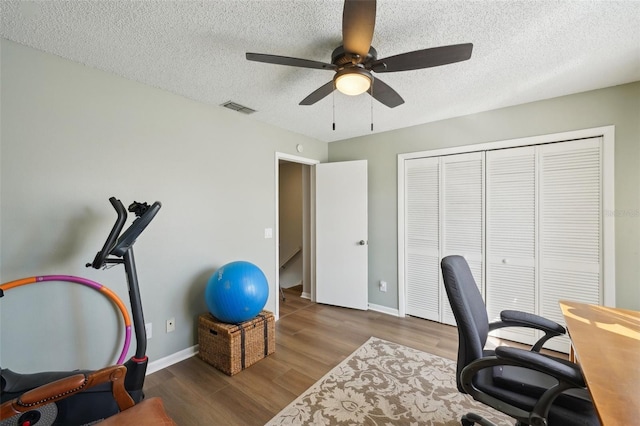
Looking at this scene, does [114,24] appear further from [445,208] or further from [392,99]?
[445,208]

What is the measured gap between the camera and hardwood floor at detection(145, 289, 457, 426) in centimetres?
186

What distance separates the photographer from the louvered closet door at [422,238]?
10.8 ft

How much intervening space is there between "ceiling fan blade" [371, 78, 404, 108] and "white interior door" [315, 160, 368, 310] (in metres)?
1.64

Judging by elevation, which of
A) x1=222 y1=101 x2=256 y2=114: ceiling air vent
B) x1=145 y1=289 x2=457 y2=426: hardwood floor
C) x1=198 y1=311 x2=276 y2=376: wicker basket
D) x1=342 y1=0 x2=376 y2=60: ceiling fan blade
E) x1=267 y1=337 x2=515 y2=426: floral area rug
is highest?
x1=222 y1=101 x2=256 y2=114: ceiling air vent

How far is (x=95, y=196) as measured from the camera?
2.03m

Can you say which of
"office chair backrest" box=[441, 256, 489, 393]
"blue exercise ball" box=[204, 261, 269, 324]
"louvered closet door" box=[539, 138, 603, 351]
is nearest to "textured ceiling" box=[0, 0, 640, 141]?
"louvered closet door" box=[539, 138, 603, 351]

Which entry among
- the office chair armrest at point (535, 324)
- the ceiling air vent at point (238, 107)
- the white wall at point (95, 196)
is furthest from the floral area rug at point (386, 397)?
the ceiling air vent at point (238, 107)

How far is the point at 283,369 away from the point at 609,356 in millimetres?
2107

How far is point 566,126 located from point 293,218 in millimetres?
4026

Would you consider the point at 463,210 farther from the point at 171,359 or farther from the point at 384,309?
the point at 171,359

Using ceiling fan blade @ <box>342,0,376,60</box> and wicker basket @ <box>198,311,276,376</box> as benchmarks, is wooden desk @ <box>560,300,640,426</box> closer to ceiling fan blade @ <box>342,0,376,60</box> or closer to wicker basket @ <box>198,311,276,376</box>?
ceiling fan blade @ <box>342,0,376,60</box>

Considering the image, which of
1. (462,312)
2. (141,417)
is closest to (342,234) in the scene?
(462,312)

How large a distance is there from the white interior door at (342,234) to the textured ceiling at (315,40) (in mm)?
1430

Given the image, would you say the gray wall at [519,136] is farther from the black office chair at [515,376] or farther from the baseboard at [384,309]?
the black office chair at [515,376]
